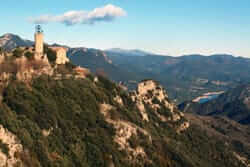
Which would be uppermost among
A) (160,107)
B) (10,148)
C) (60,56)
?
(60,56)

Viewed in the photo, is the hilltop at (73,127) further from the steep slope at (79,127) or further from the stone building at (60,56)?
the stone building at (60,56)

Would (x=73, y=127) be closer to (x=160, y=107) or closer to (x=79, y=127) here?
(x=79, y=127)

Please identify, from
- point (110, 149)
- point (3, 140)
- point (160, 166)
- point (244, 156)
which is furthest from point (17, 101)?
point (244, 156)

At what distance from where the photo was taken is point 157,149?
116 meters

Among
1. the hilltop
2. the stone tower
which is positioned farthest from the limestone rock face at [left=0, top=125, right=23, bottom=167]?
the stone tower

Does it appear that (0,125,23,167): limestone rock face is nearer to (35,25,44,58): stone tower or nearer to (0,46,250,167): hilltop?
(0,46,250,167): hilltop

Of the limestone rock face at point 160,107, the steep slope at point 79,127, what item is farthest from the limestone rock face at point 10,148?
the limestone rock face at point 160,107

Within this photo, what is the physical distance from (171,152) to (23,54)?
6486 cm

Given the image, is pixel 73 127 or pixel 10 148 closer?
pixel 10 148

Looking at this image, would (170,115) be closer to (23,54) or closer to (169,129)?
(169,129)

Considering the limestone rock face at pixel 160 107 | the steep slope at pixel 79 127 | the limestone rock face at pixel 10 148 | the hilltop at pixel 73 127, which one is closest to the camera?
the limestone rock face at pixel 10 148

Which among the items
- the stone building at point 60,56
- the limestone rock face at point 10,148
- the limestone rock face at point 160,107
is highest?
the stone building at point 60,56

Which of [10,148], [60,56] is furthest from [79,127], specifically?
[60,56]

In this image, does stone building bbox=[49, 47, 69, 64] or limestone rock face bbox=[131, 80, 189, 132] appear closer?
stone building bbox=[49, 47, 69, 64]
